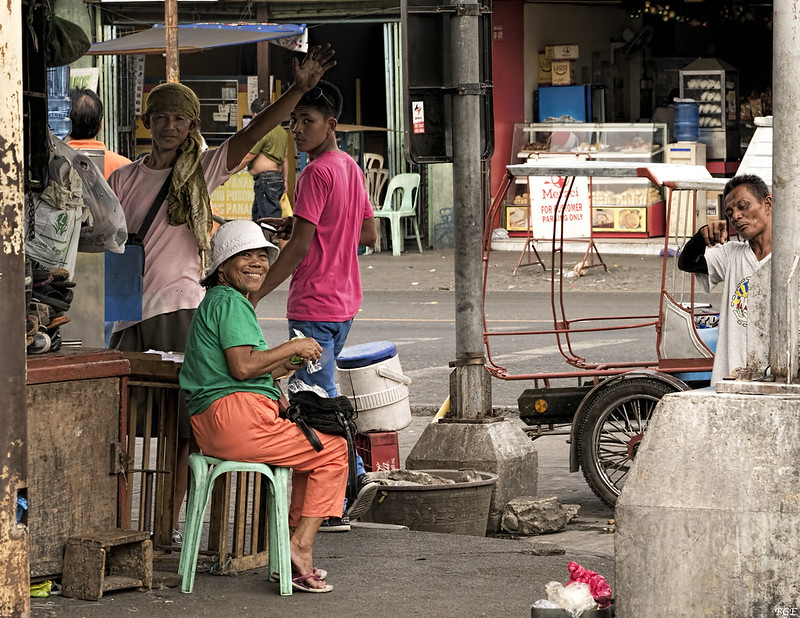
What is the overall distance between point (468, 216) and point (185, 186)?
161cm

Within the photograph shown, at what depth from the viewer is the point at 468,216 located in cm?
705

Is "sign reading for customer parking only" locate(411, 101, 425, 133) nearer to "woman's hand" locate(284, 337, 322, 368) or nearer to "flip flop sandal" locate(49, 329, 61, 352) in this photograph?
"woman's hand" locate(284, 337, 322, 368)

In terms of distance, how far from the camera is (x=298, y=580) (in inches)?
207

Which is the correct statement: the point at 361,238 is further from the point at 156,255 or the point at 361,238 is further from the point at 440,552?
the point at 440,552

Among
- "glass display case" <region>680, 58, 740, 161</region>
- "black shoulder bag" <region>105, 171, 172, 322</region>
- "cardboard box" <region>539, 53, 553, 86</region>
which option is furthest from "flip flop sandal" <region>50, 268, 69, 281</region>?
"glass display case" <region>680, 58, 740, 161</region>

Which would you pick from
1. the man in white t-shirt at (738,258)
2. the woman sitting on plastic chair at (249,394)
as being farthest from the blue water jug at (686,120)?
the woman sitting on plastic chair at (249,394)

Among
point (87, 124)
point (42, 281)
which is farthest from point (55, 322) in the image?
point (87, 124)

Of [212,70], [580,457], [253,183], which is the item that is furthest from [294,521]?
[212,70]

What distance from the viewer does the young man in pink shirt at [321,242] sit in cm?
653

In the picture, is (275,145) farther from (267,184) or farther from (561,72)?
(561,72)

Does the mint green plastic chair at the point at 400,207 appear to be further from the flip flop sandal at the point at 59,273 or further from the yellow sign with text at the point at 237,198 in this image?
the flip flop sandal at the point at 59,273

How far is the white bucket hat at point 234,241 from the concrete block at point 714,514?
5.54 feet

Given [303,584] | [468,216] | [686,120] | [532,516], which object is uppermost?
[686,120]

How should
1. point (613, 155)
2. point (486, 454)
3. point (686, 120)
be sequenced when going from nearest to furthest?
point (486, 454) → point (613, 155) → point (686, 120)
